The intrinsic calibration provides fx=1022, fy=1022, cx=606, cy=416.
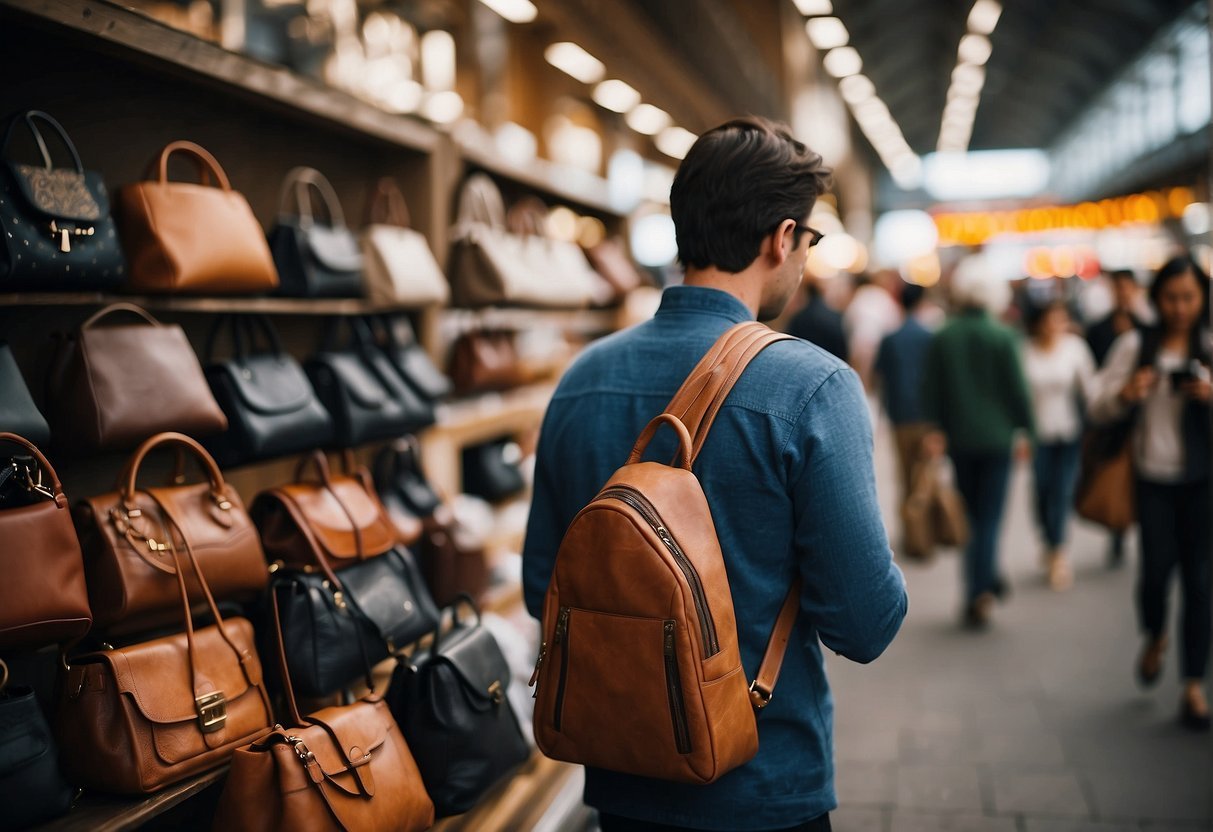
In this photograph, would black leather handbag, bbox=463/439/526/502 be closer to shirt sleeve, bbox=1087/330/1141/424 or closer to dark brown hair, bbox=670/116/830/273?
shirt sleeve, bbox=1087/330/1141/424

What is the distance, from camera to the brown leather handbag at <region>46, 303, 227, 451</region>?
7.47 feet

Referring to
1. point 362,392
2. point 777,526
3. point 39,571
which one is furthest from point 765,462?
point 362,392

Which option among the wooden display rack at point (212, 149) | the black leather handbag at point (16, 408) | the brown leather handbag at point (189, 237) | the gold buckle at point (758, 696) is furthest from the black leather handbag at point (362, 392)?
the gold buckle at point (758, 696)

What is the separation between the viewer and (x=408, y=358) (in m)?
3.65

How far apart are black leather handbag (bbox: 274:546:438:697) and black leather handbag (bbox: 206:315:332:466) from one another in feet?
1.22

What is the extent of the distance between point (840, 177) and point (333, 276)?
23575mm

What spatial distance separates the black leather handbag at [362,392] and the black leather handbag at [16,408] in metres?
1.17

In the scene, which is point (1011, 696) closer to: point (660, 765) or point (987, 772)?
point (987, 772)

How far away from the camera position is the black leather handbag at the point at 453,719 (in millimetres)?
2514

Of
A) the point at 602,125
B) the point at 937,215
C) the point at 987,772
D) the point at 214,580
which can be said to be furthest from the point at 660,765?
the point at 937,215

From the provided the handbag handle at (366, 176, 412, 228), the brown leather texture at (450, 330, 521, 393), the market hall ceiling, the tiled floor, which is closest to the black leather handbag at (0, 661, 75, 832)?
the handbag handle at (366, 176, 412, 228)

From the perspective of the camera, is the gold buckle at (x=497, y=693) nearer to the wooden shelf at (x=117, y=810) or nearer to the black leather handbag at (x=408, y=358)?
the wooden shelf at (x=117, y=810)

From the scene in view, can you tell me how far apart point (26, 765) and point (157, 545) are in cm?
52

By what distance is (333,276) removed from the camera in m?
3.32
